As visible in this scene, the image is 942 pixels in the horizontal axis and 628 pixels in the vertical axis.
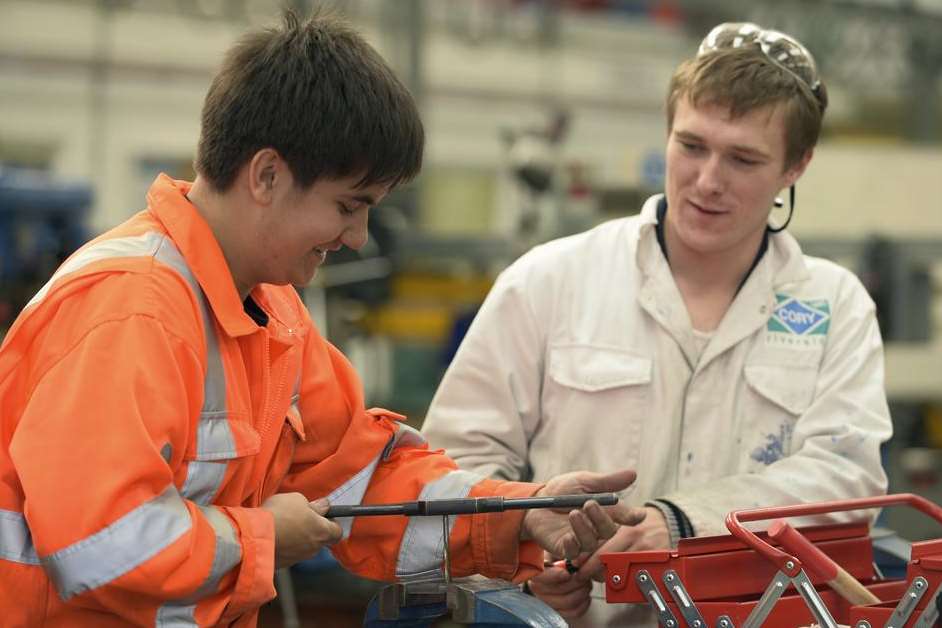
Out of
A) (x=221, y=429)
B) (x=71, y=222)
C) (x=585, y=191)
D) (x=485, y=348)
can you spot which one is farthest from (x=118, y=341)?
(x=585, y=191)

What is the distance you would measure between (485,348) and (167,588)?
875 mm

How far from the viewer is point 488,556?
1.72 m

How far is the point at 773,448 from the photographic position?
2.02m

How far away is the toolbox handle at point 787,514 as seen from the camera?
4.88 ft

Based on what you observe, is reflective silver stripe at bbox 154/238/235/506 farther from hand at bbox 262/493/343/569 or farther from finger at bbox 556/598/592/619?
finger at bbox 556/598/592/619

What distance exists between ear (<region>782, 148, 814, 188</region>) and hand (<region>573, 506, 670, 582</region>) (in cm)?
59

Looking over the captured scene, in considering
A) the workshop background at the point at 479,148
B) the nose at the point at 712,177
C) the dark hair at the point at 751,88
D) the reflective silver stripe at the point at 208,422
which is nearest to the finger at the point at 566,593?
the reflective silver stripe at the point at 208,422

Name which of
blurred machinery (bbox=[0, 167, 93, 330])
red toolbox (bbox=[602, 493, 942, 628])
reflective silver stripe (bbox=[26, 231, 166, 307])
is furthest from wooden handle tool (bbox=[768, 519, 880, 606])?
blurred machinery (bbox=[0, 167, 93, 330])

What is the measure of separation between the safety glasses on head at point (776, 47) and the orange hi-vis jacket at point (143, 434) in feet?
2.85

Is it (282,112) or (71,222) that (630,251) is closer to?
(282,112)

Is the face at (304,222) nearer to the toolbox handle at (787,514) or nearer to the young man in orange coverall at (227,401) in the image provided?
the young man in orange coverall at (227,401)

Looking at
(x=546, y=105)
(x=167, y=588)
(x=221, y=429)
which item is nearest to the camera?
(x=167, y=588)

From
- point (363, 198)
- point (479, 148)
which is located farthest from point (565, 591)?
point (479, 148)

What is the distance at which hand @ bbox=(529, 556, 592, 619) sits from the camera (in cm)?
173
